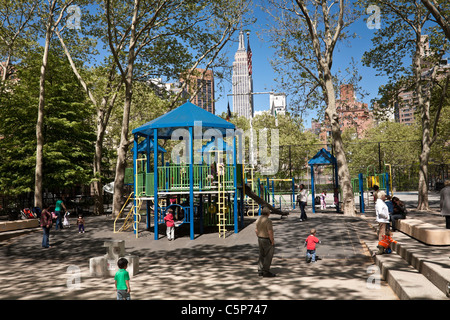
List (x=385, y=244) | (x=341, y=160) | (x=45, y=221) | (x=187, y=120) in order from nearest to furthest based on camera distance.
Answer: (x=385, y=244)
(x=45, y=221)
(x=187, y=120)
(x=341, y=160)

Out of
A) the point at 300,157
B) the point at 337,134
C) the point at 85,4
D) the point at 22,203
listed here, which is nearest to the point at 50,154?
the point at 22,203

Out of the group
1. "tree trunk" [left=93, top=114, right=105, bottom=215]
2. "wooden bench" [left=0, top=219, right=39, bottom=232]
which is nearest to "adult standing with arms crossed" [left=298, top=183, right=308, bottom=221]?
"wooden bench" [left=0, top=219, right=39, bottom=232]

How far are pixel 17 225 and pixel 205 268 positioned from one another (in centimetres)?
1255

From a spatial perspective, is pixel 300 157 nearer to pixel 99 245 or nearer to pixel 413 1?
pixel 413 1

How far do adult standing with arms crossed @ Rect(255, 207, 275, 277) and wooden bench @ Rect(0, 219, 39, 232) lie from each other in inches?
543

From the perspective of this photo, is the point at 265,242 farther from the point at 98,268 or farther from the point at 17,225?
the point at 17,225

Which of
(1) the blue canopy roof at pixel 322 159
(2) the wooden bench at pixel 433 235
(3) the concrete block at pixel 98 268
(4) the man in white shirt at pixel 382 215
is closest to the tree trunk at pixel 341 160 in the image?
(1) the blue canopy roof at pixel 322 159

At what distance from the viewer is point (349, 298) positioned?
7133 millimetres

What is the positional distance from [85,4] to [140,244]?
1842cm

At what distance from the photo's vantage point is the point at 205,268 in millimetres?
10281

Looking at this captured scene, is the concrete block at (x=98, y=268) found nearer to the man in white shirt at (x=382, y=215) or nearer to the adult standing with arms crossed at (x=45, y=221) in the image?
the adult standing with arms crossed at (x=45, y=221)

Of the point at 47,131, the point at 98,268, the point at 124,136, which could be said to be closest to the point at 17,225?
the point at 124,136

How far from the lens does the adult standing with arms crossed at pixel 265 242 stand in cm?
880

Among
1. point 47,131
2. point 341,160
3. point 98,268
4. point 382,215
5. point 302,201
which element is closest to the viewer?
point 98,268
